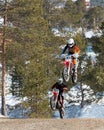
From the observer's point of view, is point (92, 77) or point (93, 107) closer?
point (92, 77)

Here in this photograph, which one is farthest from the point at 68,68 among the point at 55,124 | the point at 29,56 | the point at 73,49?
the point at 29,56

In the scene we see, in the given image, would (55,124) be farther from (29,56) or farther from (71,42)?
(29,56)

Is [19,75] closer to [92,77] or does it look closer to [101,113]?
[92,77]

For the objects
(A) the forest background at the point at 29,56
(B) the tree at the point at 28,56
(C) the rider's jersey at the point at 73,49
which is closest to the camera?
(C) the rider's jersey at the point at 73,49

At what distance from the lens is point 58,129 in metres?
15.4

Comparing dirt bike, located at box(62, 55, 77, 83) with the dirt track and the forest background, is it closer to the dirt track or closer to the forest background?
the dirt track

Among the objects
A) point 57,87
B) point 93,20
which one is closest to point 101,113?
point 57,87

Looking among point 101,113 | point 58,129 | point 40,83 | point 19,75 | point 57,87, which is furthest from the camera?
point 101,113

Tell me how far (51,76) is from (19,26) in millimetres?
7012

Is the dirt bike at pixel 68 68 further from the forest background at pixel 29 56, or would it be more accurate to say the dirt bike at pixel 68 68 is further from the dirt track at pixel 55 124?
the forest background at pixel 29 56

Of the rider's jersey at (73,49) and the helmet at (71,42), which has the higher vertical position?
the helmet at (71,42)

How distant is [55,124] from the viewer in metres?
15.9

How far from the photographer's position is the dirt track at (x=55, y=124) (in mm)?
15531

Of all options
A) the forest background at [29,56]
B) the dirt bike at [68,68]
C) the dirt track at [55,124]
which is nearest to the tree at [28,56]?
the forest background at [29,56]
